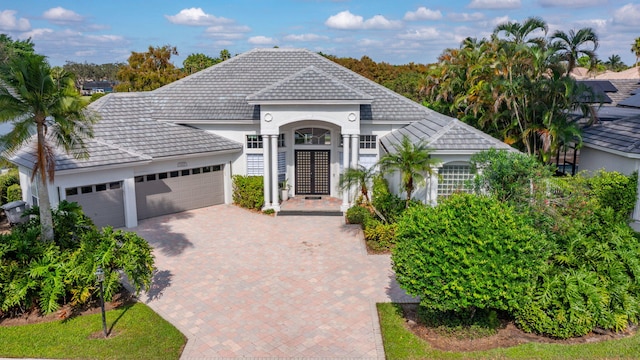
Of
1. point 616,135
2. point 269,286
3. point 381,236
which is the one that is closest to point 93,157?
point 269,286

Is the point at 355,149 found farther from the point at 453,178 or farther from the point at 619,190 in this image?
the point at 619,190

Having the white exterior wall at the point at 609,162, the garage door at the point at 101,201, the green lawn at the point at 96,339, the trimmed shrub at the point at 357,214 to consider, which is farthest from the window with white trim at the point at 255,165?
the white exterior wall at the point at 609,162

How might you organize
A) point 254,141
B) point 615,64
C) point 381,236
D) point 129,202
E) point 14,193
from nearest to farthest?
1. point 381,236
2. point 129,202
3. point 14,193
4. point 254,141
5. point 615,64

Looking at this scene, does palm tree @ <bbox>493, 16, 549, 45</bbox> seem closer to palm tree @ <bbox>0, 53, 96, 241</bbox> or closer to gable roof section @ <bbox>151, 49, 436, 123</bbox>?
gable roof section @ <bbox>151, 49, 436, 123</bbox>

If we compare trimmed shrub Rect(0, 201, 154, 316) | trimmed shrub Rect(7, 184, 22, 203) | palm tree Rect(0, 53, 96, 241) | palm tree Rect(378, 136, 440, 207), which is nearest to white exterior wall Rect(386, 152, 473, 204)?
palm tree Rect(378, 136, 440, 207)

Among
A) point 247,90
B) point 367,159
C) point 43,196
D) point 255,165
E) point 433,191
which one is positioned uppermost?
point 247,90

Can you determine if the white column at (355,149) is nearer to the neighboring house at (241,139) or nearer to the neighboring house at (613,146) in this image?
the neighboring house at (241,139)

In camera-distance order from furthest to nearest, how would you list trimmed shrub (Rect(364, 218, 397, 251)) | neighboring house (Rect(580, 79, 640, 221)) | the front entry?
the front entry
neighboring house (Rect(580, 79, 640, 221))
trimmed shrub (Rect(364, 218, 397, 251))
